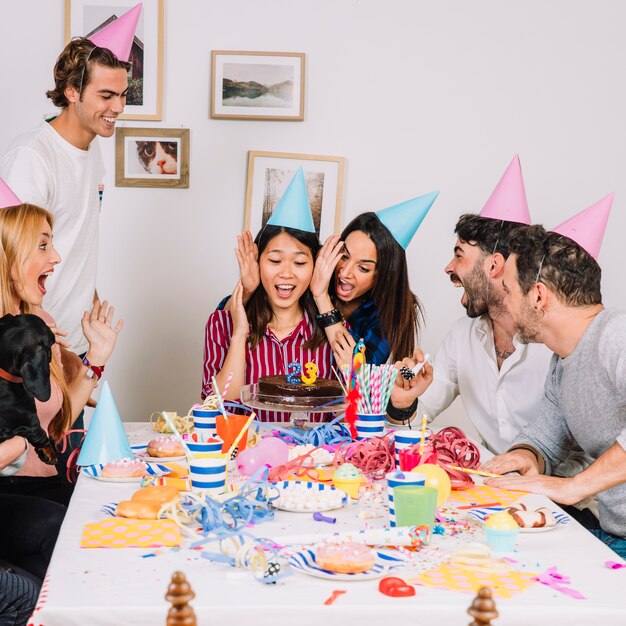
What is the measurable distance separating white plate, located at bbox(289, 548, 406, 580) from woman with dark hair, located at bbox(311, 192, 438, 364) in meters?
1.56

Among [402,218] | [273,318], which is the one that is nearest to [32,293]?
[273,318]

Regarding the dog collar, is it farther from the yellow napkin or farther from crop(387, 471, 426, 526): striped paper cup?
crop(387, 471, 426, 526): striped paper cup

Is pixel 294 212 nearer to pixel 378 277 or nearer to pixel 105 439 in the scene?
pixel 378 277

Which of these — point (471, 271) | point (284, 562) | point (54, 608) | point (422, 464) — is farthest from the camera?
point (471, 271)

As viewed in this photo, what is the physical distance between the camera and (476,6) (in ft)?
12.5

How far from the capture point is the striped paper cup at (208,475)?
1.51 metres

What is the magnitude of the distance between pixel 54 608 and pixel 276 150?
2898 mm

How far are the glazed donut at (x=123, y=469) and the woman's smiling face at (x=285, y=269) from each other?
3.52ft

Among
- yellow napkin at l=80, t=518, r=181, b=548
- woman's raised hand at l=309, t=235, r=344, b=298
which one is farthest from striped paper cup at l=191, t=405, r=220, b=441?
woman's raised hand at l=309, t=235, r=344, b=298

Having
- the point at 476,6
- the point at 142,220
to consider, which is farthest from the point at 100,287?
the point at 476,6

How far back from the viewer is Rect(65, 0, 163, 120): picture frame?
3672 millimetres

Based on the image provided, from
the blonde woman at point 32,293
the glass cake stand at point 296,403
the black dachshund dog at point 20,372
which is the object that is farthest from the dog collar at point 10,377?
the glass cake stand at point 296,403

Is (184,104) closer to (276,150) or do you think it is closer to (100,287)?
(276,150)

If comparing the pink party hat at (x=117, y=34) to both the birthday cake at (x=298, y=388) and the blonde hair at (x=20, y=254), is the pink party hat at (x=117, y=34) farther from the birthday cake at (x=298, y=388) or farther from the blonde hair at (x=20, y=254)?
the birthday cake at (x=298, y=388)
